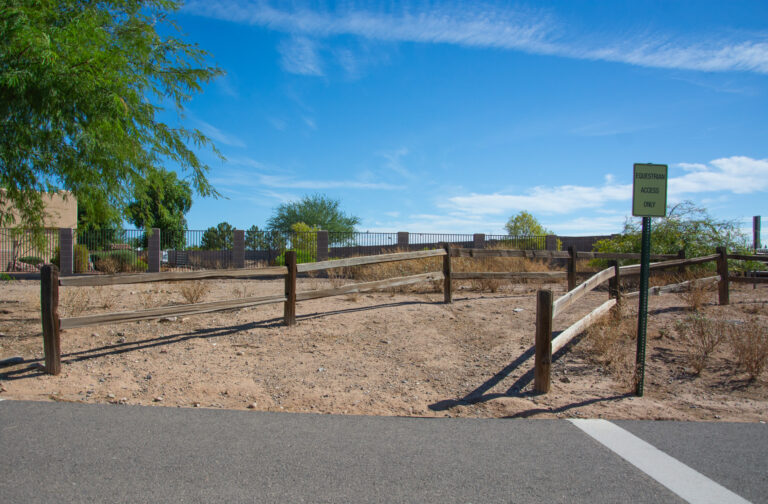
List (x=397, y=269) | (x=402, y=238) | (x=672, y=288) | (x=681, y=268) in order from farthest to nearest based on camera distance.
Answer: (x=402, y=238)
(x=397, y=269)
(x=681, y=268)
(x=672, y=288)

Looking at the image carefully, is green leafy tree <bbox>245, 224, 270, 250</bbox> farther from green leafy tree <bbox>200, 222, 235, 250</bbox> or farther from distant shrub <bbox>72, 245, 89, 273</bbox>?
distant shrub <bbox>72, 245, 89, 273</bbox>

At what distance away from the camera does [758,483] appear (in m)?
3.40

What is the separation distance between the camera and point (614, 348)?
6.86 m

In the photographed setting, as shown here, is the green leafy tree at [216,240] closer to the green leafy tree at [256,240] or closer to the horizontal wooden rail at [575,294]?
the green leafy tree at [256,240]

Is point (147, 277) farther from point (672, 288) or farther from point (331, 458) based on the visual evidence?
point (672, 288)

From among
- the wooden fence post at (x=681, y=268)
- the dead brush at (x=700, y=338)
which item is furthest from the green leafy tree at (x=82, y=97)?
the wooden fence post at (x=681, y=268)

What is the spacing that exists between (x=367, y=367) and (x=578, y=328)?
2921 millimetres

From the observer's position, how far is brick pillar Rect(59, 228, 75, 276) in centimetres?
2144

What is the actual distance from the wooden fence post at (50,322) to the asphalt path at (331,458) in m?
1.08

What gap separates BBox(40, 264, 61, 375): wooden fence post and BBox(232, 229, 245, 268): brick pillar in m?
16.8

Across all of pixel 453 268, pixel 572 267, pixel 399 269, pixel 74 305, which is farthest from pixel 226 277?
pixel 453 268

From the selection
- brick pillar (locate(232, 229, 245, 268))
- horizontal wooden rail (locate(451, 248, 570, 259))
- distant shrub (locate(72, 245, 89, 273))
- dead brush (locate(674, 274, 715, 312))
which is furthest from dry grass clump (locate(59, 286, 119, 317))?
distant shrub (locate(72, 245, 89, 273))

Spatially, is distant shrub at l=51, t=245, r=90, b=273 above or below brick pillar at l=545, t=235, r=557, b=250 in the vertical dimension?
below

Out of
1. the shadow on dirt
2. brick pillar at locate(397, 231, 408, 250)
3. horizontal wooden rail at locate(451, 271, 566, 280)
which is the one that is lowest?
the shadow on dirt
